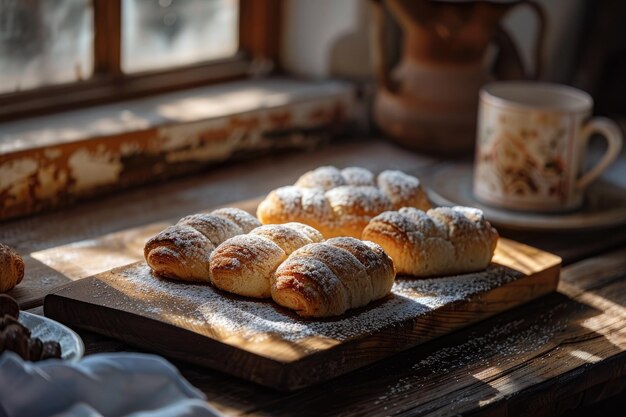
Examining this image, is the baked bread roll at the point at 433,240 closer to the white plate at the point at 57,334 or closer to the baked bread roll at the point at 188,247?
the baked bread roll at the point at 188,247

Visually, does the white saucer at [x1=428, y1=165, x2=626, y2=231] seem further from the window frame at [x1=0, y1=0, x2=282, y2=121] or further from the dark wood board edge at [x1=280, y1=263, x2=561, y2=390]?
the window frame at [x1=0, y1=0, x2=282, y2=121]

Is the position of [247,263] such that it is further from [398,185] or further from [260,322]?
[398,185]

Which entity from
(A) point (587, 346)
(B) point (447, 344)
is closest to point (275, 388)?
(B) point (447, 344)

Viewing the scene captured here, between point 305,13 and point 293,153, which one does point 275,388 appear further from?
point 305,13

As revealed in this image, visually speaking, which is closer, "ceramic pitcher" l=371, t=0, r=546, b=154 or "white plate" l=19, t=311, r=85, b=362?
"white plate" l=19, t=311, r=85, b=362

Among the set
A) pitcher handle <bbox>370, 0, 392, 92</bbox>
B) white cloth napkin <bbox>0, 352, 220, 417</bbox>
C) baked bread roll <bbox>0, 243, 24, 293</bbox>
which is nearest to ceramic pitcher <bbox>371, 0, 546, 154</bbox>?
pitcher handle <bbox>370, 0, 392, 92</bbox>
